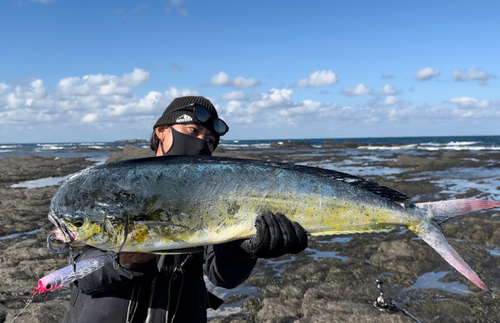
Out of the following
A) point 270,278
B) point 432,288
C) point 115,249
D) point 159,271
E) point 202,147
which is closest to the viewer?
point 115,249

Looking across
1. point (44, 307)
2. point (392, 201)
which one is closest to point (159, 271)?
point (392, 201)

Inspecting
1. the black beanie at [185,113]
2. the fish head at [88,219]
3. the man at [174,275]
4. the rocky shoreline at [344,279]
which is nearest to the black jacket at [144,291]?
the man at [174,275]

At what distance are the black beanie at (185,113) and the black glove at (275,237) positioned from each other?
1.26m

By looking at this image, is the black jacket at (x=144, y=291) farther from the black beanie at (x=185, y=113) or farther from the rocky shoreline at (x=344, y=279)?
the rocky shoreline at (x=344, y=279)

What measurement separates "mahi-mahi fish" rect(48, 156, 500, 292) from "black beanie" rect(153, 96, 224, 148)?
86 centimetres

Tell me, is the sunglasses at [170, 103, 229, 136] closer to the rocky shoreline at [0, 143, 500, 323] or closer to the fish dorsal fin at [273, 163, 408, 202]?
the fish dorsal fin at [273, 163, 408, 202]

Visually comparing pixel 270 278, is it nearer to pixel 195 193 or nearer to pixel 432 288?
pixel 432 288

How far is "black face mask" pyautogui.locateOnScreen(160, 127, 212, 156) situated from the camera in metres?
3.06

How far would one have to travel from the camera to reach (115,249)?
6.95ft

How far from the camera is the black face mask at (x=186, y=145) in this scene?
306 cm

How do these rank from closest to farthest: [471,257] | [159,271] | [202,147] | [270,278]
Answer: [159,271] → [202,147] → [270,278] → [471,257]

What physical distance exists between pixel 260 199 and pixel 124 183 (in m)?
0.90

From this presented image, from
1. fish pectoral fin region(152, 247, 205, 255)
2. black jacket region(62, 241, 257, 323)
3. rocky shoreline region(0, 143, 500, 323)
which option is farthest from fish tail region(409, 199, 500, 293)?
rocky shoreline region(0, 143, 500, 323)

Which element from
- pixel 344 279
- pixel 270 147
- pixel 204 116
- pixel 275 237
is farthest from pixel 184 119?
pixel 270 147
